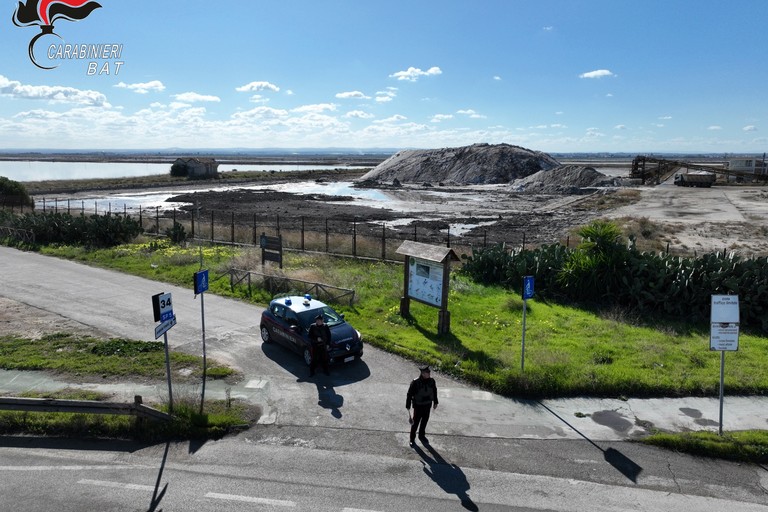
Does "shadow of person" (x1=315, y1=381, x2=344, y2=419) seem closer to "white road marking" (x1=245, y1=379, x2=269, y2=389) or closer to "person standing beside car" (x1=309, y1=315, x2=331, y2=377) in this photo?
"person standing beside car" (x1=309, y1=315, x2=331, y2=377)

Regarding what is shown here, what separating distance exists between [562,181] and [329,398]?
7648 centimetres

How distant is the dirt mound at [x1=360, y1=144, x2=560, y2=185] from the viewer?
322 feet

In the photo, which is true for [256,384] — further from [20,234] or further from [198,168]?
[198,168]

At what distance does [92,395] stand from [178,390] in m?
1.73

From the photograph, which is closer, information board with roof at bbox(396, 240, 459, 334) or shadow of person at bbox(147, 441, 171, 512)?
shadow of person at bbox(147, 441, 171, 512)

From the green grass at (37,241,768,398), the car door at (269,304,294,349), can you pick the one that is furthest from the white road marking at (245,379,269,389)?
the green grass at (37,241,768,398)

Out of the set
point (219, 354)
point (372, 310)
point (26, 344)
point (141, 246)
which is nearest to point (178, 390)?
point (219, 354)

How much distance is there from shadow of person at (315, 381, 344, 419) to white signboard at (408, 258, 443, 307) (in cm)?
469

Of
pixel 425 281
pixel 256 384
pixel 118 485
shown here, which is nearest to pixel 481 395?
pixel 425 281

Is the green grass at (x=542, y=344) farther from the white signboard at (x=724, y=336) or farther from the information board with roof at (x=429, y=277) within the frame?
the white signboard at (x=724, y=336)

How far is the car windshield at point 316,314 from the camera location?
14.3 m

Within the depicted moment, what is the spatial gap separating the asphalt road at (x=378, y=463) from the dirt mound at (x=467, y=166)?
280 ft

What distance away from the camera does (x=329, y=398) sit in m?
12.1

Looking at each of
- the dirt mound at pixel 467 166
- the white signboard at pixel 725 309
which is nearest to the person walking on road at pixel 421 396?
the white signboard at pixel 725 309
